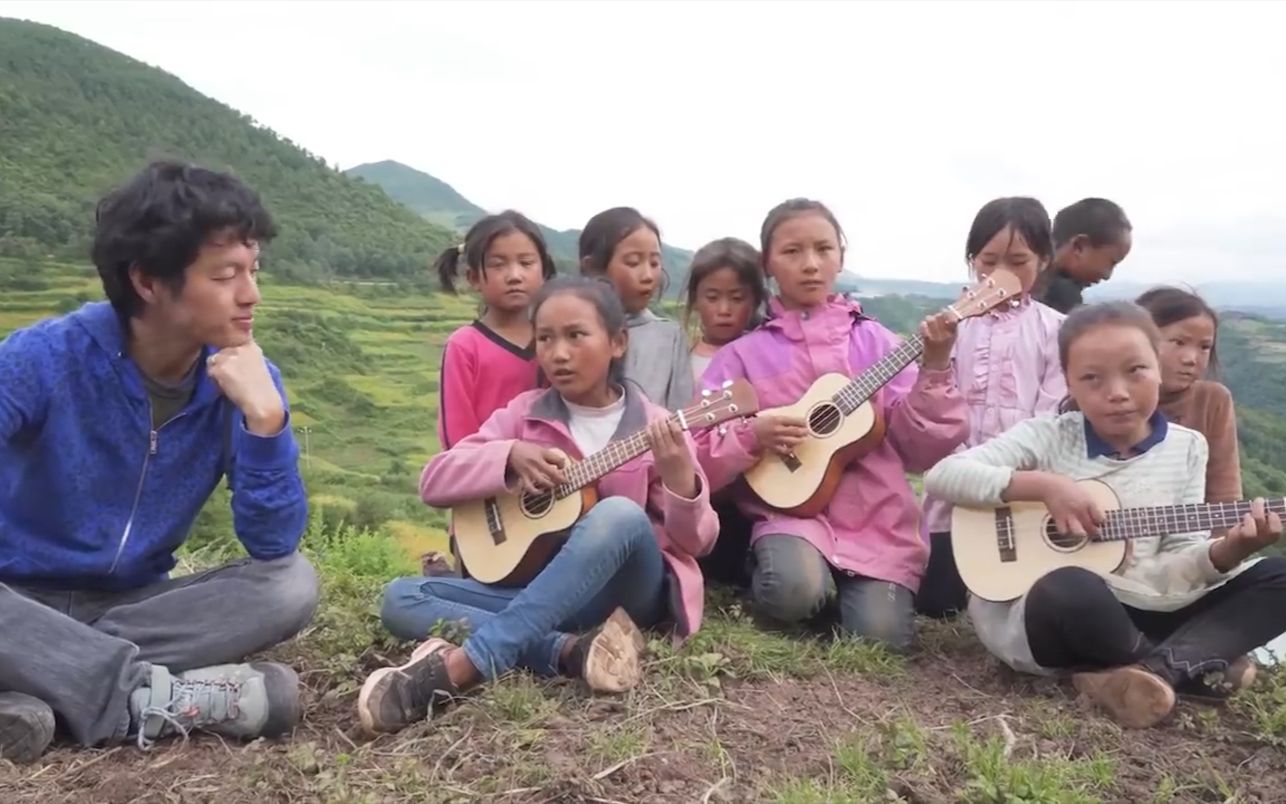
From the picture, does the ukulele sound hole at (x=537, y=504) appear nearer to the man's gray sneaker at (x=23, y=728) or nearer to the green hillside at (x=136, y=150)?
the man's gray sneaker at (x=23, y=728)

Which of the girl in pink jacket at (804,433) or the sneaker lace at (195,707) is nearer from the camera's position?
the sneaker lace at (195,707)

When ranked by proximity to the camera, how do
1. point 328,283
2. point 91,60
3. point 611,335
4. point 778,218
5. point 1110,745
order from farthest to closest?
point 91,60 < point 328,283 < point 778,218 < point 611,335 < point 1110,745

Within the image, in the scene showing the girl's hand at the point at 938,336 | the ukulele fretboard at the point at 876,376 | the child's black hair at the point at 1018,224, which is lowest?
the ukulele fretboard at the point at 876,376

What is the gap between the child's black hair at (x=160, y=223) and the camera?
9.07 ft

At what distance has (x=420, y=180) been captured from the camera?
68500mm

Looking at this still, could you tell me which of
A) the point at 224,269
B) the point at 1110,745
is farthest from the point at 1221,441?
the point at 224,269

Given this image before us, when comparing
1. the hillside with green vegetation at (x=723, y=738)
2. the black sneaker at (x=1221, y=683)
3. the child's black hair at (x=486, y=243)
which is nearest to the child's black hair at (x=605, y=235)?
the child's black hair at (x=486, y=243)

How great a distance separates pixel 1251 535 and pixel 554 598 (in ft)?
6.66

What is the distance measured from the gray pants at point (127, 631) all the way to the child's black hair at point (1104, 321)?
8.46 ft

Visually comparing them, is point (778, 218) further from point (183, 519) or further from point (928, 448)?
point (183, 519)

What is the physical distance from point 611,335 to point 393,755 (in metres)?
1.58

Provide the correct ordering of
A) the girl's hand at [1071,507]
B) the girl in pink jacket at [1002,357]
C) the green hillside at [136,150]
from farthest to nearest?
the green hillside at [136,150] < the girl in pink jacket at [1002,357] < the girl's hand at [1071,507]

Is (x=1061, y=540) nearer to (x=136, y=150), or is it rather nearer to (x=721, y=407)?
(x=721, y=407)

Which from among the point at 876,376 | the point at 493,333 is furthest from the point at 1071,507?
the point at 493,333
